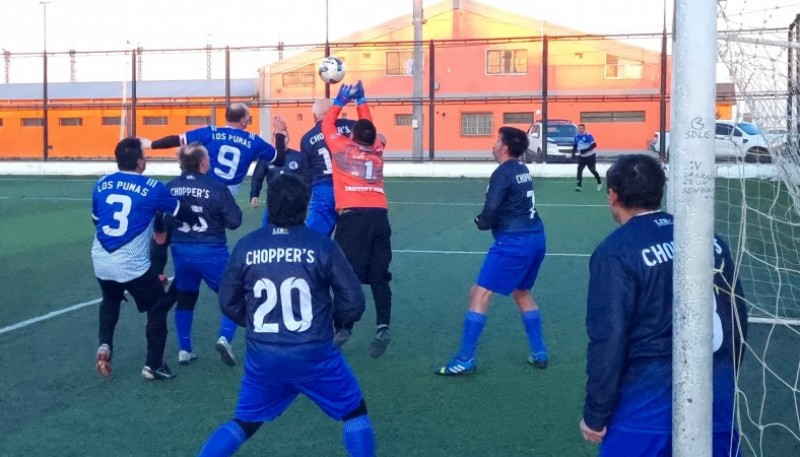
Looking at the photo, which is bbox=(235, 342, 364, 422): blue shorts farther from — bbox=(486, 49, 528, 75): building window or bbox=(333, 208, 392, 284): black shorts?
bbox=(486, 49, 528, 75): building window

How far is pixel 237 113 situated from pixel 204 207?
1.34 m

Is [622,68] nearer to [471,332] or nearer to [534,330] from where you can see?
[534,330]

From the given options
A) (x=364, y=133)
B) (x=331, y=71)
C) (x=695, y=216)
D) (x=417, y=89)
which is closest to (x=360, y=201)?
(x=364, y=133)

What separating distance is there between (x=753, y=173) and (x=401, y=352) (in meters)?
3.92

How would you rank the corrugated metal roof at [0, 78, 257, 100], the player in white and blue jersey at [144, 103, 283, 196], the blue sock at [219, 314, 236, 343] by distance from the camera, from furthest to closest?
the corrugated metal roof at [0, 78, 257, 100]
the player in white and blue jersey at [144, 103, 283, 196]
the blue sock at [219, 314, 236, 343]

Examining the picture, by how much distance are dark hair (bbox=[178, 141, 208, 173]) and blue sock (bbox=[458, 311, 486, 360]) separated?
237 centimetres

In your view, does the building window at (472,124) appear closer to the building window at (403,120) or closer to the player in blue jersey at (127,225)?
the building window at (403,120)

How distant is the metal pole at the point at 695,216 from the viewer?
302 cm

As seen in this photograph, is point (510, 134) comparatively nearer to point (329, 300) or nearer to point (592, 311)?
point (329, 300)

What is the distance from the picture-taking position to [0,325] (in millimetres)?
8656

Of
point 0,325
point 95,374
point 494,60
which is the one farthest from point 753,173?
point 494,60

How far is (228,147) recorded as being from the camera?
7.86 m

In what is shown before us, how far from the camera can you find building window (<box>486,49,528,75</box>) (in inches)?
1570

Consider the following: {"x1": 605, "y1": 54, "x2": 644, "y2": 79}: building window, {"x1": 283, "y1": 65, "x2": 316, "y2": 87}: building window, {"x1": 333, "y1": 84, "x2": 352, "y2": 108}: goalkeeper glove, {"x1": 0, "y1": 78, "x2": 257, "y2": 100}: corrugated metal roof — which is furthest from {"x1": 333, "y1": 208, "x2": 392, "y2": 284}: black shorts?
{"x1": 0, "y1": 78, "x2": 257, "y2": 100}: corrugated metal roof
